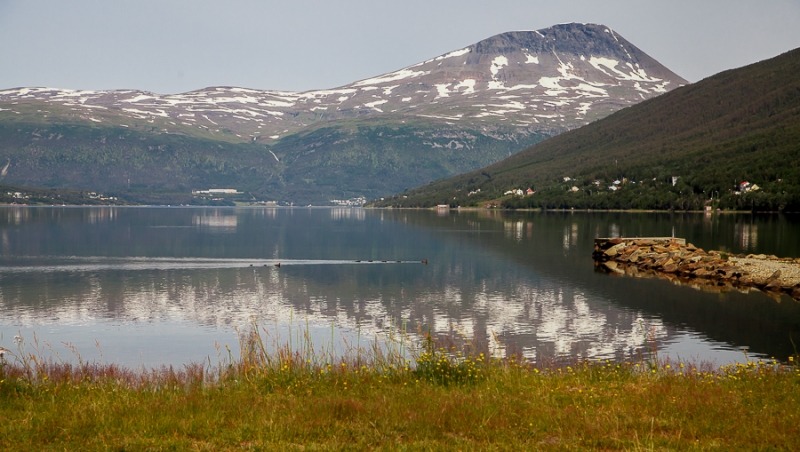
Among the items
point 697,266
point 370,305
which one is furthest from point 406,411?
point 697,266

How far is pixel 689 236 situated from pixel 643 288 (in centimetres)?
5933

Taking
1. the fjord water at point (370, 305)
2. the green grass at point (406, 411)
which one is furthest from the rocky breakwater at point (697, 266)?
the green grass at point (406, 411)

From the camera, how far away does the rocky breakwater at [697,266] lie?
54.4 metres

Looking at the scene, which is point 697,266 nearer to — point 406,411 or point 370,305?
point 370,305

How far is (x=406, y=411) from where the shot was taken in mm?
15094

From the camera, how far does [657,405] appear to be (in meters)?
16.0

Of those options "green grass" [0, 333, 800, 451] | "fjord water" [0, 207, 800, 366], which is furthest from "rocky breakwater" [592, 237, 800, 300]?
"green grass" [0, 333, 800, 451]

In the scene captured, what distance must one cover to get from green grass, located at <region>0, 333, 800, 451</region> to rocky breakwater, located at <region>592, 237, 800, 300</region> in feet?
126

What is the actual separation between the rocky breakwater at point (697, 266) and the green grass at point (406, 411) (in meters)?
38.3

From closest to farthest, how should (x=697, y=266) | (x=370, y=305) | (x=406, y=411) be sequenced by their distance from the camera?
1. (x=406, y=411)
2. (x=370, y=305)
3. (x=697, y=266)

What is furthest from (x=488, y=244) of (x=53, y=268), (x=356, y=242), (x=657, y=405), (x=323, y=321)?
(x=657, y=405)

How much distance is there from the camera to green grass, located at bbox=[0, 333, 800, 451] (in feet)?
44.0

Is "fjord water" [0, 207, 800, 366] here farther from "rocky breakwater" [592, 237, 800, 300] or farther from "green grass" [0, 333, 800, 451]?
"green grass" [0, 333, 800, 451]

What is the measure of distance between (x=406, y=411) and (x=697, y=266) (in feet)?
183
